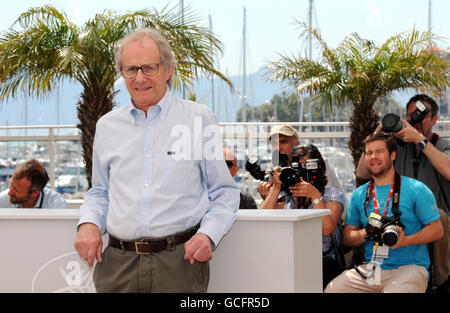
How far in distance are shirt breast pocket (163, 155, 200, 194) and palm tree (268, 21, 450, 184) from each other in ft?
15.4

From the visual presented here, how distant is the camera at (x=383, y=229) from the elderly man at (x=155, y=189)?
1.50 meters

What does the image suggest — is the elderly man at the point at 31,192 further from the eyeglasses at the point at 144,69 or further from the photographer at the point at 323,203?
the eyeglasses at the point at 144,69

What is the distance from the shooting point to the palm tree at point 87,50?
6305 mm

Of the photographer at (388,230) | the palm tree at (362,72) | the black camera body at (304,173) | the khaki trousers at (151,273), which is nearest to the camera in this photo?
the khaki trousers at (151,273)

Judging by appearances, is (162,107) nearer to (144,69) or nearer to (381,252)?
(144,69)

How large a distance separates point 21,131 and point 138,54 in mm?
6223

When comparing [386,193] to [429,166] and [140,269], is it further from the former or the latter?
[140,269]

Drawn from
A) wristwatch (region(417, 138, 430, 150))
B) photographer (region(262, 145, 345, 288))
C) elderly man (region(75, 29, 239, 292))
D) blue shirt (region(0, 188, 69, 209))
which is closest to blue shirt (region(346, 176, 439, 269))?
photographer (region(262, 145, 345, 288))

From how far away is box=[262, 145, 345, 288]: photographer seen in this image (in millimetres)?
3630

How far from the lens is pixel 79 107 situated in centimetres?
677

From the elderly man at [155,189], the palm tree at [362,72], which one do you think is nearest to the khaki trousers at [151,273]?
the elderly man at [155,189]

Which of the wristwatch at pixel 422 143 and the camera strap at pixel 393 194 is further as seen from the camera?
the wristwatch at pixel 422 143

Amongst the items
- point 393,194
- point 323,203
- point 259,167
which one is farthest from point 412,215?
point 259,167
